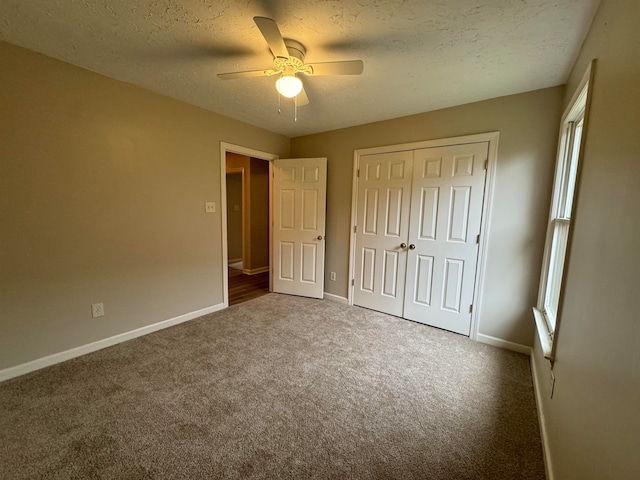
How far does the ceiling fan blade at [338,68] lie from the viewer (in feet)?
5.15

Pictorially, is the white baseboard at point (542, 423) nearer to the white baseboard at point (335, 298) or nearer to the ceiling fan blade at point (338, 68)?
the white baseboard at point (335, 298)

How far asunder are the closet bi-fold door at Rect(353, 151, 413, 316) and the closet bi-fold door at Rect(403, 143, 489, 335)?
0.11 m

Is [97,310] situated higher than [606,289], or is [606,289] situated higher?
[606,289]

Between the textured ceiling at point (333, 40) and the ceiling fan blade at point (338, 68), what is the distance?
168mm

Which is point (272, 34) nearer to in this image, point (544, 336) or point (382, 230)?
point (382, 230)

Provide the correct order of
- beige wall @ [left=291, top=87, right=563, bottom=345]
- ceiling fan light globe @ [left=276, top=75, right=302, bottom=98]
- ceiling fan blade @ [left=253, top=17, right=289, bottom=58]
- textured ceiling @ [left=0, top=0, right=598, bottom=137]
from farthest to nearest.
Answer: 1. beige wall @ [left=291, top=87, right=563, bottom=345]
2. ceiling fan light globe @ [left=276, top=75, right=302, bottom=98]
3. textured ceiling @ [left=0, top=0, right=598, bottom=137]
4. ceiling fan blade @ [left=253, top=17, right=289, bottom=58]

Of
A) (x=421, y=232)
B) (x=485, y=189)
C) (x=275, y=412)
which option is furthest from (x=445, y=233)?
(x=275, y=412)

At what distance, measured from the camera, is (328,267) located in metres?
3.71

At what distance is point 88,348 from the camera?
87.7 inches

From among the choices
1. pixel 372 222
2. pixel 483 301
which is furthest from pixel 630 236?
pixel 372 222

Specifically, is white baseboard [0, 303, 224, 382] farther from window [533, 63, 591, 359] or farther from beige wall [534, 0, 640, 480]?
window [533, 63, 591, 359]

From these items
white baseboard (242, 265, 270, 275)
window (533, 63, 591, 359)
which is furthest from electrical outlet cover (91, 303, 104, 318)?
window (533, 63, 591, 359)

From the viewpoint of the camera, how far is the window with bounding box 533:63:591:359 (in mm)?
1845

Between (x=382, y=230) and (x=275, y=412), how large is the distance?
2.23 m
